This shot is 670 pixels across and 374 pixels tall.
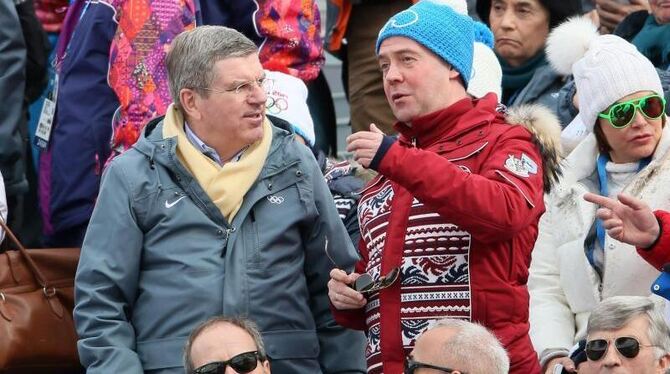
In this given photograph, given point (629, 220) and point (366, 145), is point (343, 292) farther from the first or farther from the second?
point (629, 220)

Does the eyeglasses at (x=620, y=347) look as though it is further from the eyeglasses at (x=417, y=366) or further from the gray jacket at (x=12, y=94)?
the gray jacket at (x=12, y=94)

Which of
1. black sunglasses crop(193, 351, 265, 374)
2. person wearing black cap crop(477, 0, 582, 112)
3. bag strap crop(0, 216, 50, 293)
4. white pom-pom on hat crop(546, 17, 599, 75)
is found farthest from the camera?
person wearing black cap crop(477, 0, 582, 112)

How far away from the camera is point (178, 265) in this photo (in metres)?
5.62

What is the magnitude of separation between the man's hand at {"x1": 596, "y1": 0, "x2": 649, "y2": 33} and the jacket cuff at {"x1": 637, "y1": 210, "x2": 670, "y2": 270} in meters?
2.87

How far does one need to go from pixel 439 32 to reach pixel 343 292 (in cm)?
96

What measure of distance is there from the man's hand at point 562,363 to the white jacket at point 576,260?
8 centimetres

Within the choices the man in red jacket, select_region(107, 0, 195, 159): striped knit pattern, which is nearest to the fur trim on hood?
the man in red jacket

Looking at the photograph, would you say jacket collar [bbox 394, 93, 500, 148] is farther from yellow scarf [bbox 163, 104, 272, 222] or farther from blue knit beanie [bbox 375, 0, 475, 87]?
yellow scarf [bbox 163, 104, 272, 222]

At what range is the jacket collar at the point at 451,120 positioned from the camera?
17.8 feet

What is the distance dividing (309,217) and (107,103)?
1.41 meters

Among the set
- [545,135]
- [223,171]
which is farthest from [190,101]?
[545,135]

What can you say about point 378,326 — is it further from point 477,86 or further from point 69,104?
point 69,104

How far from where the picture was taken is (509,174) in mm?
5234

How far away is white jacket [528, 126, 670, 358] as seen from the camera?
5980mm
